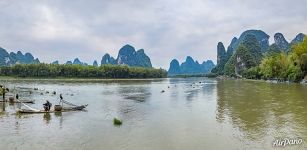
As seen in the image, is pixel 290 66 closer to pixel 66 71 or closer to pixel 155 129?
pixel 155 129

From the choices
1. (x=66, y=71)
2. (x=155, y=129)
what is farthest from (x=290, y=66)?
(x=66, y=71)

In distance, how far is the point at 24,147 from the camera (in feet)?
67.7

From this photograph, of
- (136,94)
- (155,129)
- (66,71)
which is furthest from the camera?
(66,71)

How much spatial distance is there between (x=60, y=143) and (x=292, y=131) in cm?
1696

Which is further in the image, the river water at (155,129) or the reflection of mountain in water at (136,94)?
the reflection of mountain in water at (136,94)

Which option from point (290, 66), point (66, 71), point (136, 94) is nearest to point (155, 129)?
point (136, 94)

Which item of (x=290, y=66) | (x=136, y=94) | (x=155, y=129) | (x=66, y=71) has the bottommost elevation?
(x=155, y=129)

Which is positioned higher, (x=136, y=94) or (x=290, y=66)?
(x=290, y=66)

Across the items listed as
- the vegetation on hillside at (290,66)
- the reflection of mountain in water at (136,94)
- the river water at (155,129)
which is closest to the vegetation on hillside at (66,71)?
the vegetation on hillside at (290,66)

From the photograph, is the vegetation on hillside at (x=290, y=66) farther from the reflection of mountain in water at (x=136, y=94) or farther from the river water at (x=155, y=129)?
the river water at (x=155, y=129)

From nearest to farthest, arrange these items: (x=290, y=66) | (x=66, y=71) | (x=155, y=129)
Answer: (x=155, y=129), (x=290, y=66), (x=66, y=71)

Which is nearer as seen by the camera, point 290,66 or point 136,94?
point 136,94

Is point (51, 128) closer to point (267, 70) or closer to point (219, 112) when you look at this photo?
point (219, 112)

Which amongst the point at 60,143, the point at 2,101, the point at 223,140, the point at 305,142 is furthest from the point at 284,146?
the point at 2,101
